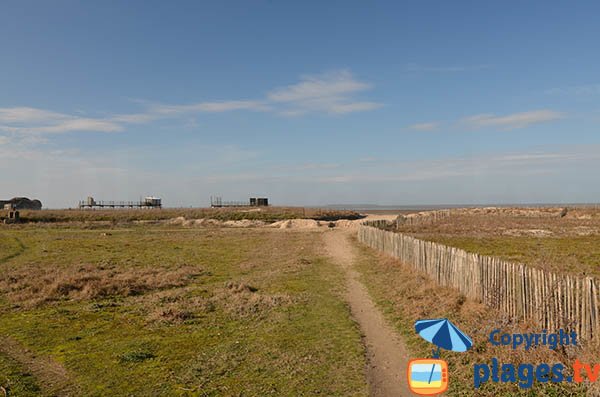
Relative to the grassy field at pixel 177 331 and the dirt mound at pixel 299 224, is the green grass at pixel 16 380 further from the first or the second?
the dirt mound at pixel 299 224

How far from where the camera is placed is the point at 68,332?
12656mm

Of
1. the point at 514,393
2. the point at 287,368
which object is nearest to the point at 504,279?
the point at 514,393

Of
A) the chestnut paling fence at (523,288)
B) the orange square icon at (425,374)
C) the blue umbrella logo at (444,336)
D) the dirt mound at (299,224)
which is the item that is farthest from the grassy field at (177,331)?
the dirt mound at (299,224)

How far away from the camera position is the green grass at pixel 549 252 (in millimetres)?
21641

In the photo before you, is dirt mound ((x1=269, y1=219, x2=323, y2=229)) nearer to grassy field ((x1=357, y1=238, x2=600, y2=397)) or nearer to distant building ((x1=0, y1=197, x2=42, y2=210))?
grassy field ((x1=357, y1=238, x2=600, y2=397))

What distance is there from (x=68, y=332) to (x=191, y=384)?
6.18 m

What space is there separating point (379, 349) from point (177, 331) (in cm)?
606

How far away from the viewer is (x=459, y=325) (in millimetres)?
11555

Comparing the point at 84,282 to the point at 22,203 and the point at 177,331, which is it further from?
the point at 22,203

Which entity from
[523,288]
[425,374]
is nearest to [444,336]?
[425,374]

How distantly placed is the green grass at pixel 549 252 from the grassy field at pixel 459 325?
8.28m

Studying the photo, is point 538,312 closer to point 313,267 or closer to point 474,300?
point 474,300

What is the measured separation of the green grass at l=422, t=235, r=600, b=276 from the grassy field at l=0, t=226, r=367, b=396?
467 inches

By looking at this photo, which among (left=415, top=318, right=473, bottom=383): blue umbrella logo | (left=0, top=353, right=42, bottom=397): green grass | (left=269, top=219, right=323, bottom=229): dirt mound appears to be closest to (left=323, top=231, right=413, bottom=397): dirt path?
(left=415, top=318, right=473, bottom=383): blue umbrella logo
